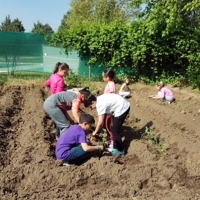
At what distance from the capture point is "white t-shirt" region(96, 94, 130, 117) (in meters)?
7.39

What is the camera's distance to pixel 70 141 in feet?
21.7

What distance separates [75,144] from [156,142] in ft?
6.91

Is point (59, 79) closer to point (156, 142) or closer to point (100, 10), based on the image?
point (156, 142)

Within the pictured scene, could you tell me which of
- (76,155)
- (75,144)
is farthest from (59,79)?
(76,155)

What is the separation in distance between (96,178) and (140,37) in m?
11.1

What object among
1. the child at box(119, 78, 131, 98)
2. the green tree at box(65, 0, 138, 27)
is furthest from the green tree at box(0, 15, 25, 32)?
the child at box(119, 78, 131, 98)

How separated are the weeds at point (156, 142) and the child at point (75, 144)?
150 centimetres

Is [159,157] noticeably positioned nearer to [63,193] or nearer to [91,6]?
[63,193]

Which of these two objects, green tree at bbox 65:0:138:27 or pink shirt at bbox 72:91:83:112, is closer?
pink shirt at bbox 72:91:83:112

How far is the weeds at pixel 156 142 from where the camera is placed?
764cm

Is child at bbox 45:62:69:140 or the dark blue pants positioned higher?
child at bbox 45:62:69:140

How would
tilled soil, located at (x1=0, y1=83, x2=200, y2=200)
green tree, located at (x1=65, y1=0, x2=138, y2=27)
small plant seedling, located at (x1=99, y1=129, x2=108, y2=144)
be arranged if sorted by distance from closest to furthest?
tilled soil, located at (x1=0, y1=83, x2=200, y2=200) → small plant seedling, located at (x1=99, y1=129, x2=108, y2=144) → green tree, located at (x1=65, y1=0, x2=138, y2=27)

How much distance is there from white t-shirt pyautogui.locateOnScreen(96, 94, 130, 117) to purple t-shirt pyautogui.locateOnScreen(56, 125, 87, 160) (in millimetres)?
905

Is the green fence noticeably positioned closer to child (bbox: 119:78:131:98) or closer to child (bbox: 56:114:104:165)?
child (bbox: 119:78:131:98)
